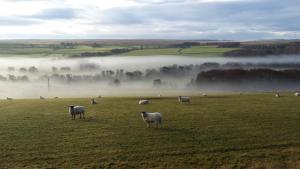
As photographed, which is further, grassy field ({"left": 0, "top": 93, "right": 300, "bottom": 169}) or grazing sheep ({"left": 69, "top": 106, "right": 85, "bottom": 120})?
grazing sheep ({"left": 69, "top": 106, "right": 85, "bottom": 120})

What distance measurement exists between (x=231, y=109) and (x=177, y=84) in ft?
366

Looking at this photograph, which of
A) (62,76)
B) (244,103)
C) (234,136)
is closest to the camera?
(234,136)

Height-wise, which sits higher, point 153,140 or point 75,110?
point 75,110

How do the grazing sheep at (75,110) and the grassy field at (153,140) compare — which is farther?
the grazing sheep at (75,110)

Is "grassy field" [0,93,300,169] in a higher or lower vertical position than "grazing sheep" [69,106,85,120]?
lower

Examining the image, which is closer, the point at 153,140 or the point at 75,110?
the point at 153,140

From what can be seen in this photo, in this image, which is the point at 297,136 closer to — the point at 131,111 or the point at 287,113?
the point at 287,113

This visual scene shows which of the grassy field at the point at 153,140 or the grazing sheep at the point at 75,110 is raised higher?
the grazing sheep at the point at 75,110

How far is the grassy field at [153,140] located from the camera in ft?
83.1

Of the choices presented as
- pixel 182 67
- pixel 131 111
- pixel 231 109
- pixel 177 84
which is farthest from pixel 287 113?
pixel 182 67

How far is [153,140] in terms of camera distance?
29609 mm

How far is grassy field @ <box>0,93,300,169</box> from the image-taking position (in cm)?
2533

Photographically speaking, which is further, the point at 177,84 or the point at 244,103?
the point at 177,84

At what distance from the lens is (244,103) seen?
2021 inches
